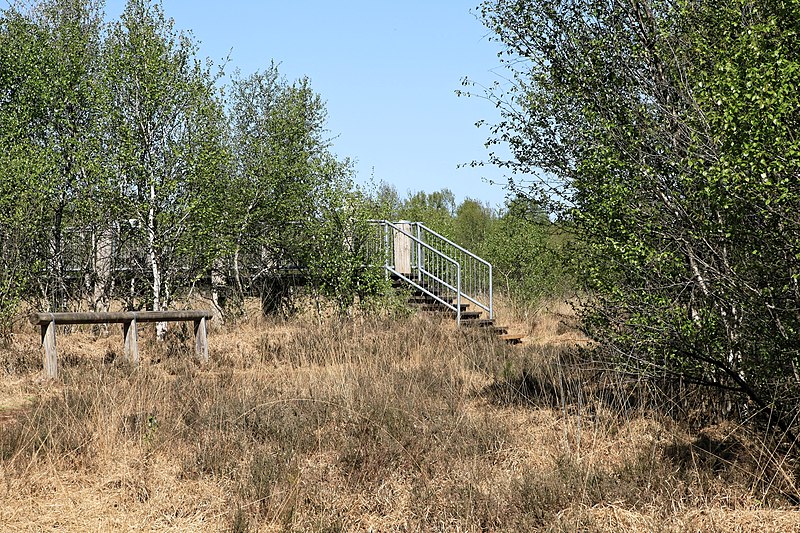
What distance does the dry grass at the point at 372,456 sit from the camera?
6.02 m

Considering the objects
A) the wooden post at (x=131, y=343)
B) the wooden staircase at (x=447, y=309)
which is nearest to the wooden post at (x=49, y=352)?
the wooden post at (x=131, y=343)

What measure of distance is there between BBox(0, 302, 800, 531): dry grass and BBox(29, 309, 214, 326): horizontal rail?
2.58ft

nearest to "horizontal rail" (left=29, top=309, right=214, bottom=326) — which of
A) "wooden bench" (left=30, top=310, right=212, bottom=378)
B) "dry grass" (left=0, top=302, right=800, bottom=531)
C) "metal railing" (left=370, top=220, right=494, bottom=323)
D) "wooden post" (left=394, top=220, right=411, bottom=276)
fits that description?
"wooden bench" (left=30, top=310, right=212, bottom=378)

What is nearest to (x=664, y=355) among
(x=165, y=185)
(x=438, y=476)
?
(x=438, y=476)

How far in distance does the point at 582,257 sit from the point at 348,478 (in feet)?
10.9

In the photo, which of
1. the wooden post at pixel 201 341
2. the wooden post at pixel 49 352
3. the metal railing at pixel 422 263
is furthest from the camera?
the metal railing at pixel 422 263

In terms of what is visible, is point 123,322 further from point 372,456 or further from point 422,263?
point 422,263

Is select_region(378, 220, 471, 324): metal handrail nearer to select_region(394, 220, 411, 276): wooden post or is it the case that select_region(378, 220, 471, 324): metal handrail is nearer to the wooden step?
select_region(394, 220, 411, 276): wooden post

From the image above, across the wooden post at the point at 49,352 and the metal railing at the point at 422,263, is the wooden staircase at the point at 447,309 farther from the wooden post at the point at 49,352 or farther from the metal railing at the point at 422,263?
the wooden post at the point at 49,352

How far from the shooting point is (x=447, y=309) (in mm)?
17875

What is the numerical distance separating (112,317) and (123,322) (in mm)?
336

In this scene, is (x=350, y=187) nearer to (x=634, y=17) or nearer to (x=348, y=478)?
(x=634, y=17)

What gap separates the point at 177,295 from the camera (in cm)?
1706

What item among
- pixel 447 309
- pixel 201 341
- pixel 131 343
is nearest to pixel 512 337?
pixel 447 309
